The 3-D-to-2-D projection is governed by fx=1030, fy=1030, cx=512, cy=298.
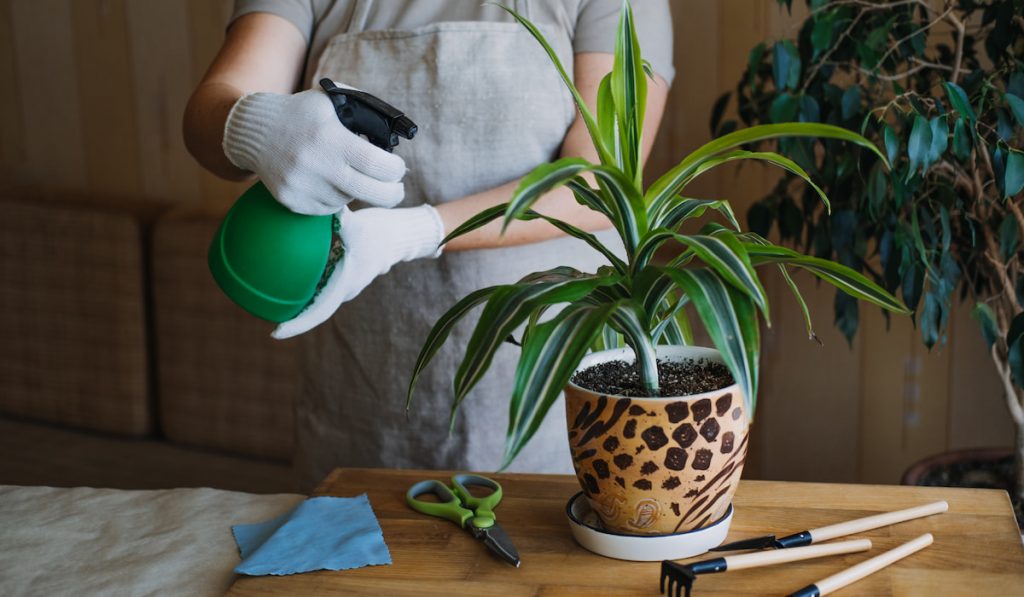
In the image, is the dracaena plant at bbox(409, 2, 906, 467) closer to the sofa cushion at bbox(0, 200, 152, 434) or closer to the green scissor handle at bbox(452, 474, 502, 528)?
the green scissor handle at bbox(452, 474, 502, 528)

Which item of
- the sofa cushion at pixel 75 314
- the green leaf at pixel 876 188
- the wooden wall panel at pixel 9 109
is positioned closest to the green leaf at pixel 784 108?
the green leaf at pixel 876 188

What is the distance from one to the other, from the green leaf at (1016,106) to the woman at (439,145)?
1.50 ft

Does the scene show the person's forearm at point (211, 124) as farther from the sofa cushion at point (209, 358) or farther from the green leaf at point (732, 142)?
the sofa cushion at point (209, 358)

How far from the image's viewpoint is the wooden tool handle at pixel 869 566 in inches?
32.9

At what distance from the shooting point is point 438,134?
150 centimetres

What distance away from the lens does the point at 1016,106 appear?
137 centimetres

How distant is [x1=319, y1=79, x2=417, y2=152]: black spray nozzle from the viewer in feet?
3.41

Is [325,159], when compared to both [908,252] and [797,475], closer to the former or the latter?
[908,252]

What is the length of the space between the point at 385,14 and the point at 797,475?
4.19 feet

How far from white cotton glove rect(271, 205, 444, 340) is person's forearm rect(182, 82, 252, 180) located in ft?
0.67

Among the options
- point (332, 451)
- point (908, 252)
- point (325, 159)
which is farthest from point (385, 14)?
point (908, 252)

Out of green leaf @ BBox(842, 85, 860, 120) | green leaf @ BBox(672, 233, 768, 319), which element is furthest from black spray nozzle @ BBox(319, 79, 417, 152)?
green leaf @ BBox(842, 85, 860, 120)

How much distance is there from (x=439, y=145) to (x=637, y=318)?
2.30 ft

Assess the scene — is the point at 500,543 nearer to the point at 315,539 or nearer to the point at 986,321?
the point at 315,539
